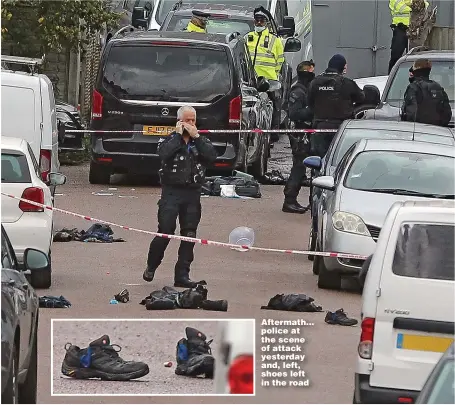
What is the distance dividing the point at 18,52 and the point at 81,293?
12835 millimetres

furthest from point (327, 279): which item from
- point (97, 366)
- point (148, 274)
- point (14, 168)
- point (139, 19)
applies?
point (139, 19)

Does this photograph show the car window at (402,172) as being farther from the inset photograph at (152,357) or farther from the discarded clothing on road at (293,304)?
the inset photograph at (152,357)

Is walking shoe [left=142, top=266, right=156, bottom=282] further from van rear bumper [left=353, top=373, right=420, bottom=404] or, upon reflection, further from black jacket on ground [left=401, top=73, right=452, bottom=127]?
black jacket on ground [left=401, top=73, right=452, bottom=127]

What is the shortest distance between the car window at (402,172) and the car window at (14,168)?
2.98m

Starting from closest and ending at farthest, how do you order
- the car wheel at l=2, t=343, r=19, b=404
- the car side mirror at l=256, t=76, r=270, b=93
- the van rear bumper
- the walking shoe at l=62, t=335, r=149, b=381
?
the car wheel at l=2, t=343, r=19, b=404, the van rear bumper, the walking shoe at l=62, t=335, r=149, b=381, the car side mirror at l=256, t=76, r=270, b=93

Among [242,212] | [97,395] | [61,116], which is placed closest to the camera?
[97,395]

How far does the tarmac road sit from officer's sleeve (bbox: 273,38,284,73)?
374 centimetres

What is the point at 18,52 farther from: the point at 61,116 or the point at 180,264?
the point at 180,264

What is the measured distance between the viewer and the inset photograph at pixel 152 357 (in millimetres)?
10297

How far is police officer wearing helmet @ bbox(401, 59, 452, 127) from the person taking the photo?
19.6 m

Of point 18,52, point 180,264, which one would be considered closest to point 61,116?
point 18,52

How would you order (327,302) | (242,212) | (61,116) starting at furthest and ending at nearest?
(61,116) → (242,212) → (327,302)

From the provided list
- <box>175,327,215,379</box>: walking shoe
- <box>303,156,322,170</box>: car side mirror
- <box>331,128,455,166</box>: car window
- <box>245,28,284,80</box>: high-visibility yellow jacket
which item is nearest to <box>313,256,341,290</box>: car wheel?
<box>331,128,455,166</box>: car window

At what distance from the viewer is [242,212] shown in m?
19.7
